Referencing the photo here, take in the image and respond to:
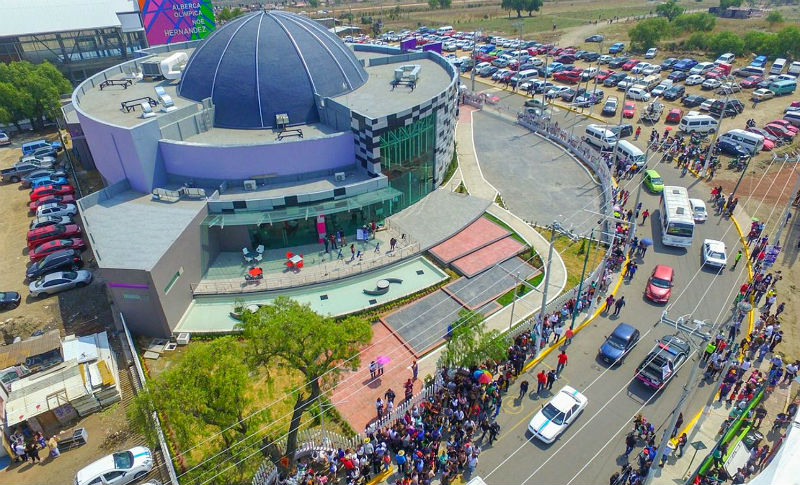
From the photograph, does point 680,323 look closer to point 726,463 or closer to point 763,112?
point 726,463

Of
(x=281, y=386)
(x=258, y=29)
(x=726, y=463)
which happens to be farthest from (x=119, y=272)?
(x=726, y=463)

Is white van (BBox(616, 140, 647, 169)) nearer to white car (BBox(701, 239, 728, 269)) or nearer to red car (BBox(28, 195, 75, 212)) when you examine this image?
white car (BBox(701, 239, 728, 269))

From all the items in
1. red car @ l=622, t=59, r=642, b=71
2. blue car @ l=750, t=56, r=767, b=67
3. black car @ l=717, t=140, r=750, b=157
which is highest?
blue car @ l=750, t=56, r=767, b=67

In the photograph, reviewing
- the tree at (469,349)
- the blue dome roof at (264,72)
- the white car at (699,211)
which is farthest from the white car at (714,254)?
the blue dome roof at (264,72)

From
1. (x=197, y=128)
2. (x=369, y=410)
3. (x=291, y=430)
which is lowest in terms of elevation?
(x=369, y=410)

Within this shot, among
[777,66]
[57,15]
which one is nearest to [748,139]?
[777,66]

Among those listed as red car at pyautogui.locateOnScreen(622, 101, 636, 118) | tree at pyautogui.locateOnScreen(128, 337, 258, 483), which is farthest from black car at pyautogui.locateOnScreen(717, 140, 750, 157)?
tree at pyautogui.locateOnScreen(128, 337, 258, 483)
